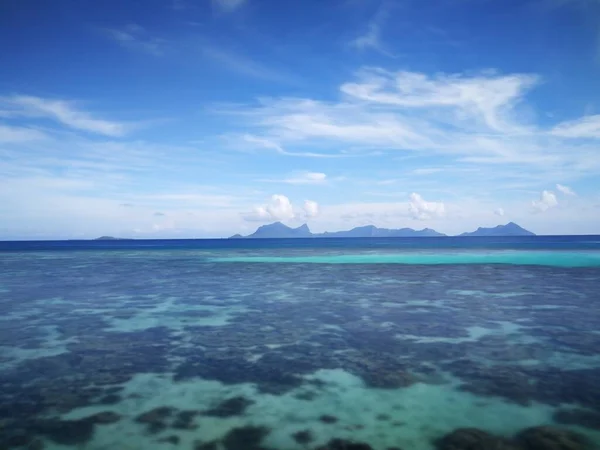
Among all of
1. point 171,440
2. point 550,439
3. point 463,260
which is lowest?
point 171,440

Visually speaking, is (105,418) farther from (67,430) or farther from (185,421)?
(185,421)

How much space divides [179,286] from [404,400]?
21.0 m

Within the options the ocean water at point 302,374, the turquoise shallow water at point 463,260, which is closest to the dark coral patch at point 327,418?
the ocean water at point 302,374

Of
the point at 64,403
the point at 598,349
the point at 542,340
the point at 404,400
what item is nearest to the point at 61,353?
the point at 64,403

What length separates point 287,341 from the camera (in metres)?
12.9

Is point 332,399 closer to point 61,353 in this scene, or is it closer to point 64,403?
point 64,403

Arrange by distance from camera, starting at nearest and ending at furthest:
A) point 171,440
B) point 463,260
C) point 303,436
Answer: point 171,440, point 303,436, point 463,260

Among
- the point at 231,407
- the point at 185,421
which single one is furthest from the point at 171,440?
the point at 231,407

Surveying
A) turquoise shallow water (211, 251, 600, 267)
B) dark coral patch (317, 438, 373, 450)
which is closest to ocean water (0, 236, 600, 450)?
dark coral patch (317, 438, 373, 450)

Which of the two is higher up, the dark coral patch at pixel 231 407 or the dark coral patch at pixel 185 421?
the dark coral patch at pixel 231 407

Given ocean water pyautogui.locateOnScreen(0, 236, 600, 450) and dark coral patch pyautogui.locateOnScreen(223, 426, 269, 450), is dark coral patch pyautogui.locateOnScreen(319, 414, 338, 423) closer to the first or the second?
ocean water pyautogui.locateOnScreen(0, 236, 600, 450)

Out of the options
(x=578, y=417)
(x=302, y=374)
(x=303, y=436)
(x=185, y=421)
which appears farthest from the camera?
(x=302, y=374)

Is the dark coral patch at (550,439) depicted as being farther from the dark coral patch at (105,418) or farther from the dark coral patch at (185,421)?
the dark coral patch at (105,418)

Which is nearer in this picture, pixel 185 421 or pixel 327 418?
pixel 185 421
